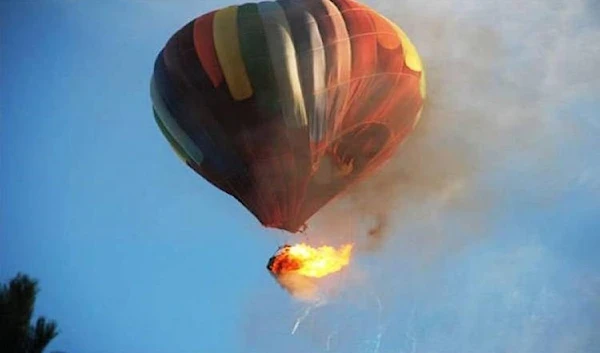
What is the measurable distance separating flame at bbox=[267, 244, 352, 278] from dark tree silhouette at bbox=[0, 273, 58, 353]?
295 inches

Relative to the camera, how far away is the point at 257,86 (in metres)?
13.5

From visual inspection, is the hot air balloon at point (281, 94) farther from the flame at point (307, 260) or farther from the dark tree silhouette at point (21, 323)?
the dark tree silhouette at point (21, 323)

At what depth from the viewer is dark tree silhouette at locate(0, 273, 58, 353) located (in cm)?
705

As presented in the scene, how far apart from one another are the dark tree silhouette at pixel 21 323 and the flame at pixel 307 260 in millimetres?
7504

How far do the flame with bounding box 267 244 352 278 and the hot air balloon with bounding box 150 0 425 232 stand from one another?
2.41 feet

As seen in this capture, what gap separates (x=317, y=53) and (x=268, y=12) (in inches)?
32.3

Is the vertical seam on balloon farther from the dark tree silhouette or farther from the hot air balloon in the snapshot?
the dark tree silhouette

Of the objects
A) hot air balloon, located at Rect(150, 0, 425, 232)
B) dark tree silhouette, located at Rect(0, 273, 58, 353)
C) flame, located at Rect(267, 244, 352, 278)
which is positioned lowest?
flame, located at Rect(267, 244, 352, 278)

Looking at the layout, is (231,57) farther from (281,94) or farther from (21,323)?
(21,323)

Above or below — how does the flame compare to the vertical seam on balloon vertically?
below

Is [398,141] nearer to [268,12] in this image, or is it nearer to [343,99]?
[343,99]

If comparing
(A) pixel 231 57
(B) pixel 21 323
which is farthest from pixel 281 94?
(B) pixel 21 323

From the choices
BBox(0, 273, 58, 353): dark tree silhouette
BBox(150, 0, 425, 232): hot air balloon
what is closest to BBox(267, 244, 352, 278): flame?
BBox(150, 0, 425, 232): hot air balloon

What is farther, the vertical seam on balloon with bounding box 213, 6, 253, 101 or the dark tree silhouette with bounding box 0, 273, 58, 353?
the vertical seam on balloon with bounding box 213, 6, 253, 101
